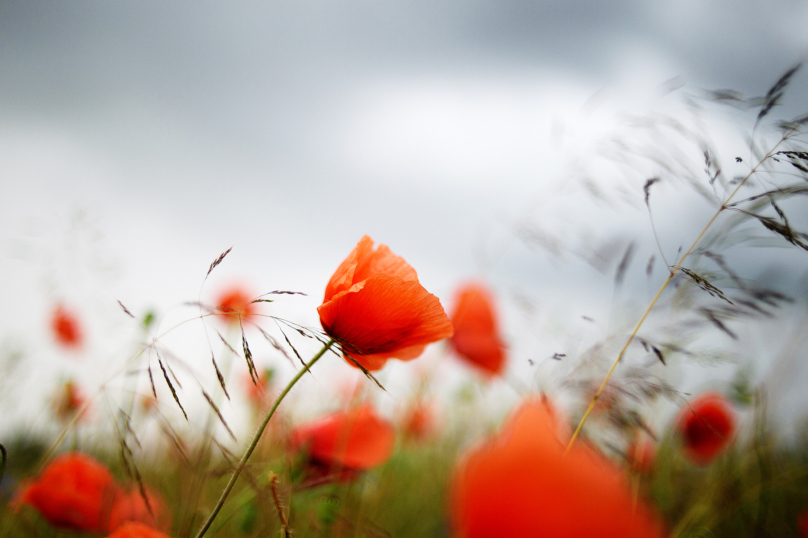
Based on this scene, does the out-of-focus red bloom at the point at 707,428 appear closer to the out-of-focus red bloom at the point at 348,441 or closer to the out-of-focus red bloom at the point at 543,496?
the out-of-focus red bloom at the point at 348,441

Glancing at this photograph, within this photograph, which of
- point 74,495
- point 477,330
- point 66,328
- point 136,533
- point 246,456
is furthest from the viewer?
point 66,328

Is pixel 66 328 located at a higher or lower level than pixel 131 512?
higher

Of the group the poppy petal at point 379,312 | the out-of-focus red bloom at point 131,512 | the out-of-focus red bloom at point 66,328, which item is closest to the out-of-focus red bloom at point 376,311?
the poppy petal at point 379,312

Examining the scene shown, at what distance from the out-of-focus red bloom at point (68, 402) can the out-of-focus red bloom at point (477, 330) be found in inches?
55.3

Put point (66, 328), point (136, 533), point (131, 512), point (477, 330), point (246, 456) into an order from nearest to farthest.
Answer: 1. point (246, 456)
2. point (136, 533)
3. point (131, 512)
4. point (477, 330)
5. point (66, 328)

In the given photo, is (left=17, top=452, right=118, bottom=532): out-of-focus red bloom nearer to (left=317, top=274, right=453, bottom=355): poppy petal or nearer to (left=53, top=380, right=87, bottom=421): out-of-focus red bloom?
(left=317, top=274, right=453, bottom=355): poppy petal

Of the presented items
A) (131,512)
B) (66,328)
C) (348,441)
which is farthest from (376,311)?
(66,328)

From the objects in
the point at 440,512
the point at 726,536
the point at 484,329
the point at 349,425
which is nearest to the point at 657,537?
the point at 349,425

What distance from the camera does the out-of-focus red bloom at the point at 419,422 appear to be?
1.53 meters

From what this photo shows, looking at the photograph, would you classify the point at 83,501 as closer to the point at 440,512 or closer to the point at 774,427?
the point at 440,512

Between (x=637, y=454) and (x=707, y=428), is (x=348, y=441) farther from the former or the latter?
(x=707, y=428)

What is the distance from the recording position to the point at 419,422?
179cm

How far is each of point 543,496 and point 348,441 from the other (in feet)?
2.54

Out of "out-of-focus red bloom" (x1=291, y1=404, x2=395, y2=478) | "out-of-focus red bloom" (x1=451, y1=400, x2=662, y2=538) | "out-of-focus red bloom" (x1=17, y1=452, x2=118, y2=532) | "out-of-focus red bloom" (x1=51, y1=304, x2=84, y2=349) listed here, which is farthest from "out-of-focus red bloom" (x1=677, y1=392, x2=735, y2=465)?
"out-of-focus red bloom" (x1=51, y1=304, x2=84, y2=349)
